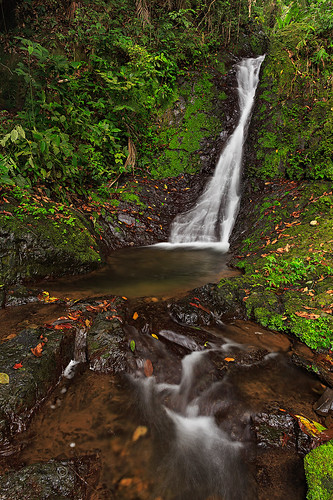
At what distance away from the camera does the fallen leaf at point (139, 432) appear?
2.33 metres

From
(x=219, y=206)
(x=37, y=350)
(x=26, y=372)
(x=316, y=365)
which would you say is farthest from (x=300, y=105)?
(x=26, y=372)

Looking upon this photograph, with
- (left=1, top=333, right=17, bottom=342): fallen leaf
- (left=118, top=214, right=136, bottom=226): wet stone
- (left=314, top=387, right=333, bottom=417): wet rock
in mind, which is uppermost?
(left=118, top=214, right=136, bottom=226): wet stone

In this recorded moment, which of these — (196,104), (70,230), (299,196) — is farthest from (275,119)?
(70,230)

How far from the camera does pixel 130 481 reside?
1971 mm

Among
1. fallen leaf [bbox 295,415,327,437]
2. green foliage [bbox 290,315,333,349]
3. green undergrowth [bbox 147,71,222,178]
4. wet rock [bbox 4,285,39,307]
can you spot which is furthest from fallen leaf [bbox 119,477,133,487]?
green undergrowth [bbox 147,71,222,178]

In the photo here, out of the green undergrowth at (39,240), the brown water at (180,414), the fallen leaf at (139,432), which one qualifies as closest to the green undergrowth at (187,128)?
the green undergrowth at (39,240)

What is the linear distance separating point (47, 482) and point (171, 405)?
4.30 feet

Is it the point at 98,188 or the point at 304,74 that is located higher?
the point at 304,74

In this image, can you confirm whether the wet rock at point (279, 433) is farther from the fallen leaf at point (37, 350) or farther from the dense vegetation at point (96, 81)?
the dense vegetation at point (96, 81)

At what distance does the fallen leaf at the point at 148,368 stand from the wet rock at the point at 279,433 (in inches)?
43.8

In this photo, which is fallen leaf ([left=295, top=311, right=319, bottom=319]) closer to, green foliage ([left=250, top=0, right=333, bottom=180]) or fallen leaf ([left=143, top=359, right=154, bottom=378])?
fallen leaf ([left=143, top=359, right=154, bottom=378])

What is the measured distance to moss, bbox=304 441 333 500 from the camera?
5.62 ft

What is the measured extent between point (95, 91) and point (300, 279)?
7.57 m

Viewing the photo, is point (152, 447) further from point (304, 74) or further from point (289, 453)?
point (304, 74)
